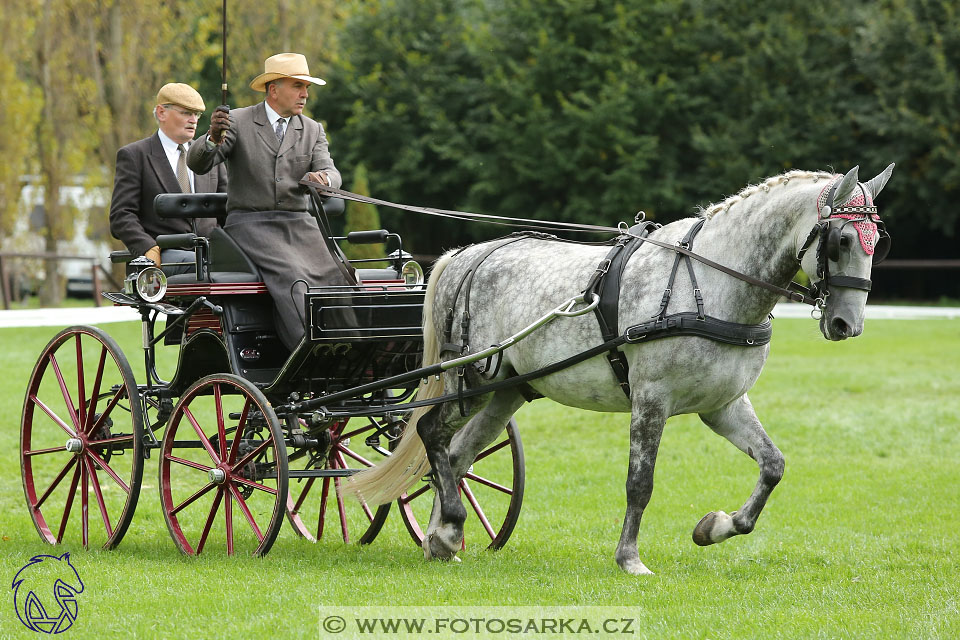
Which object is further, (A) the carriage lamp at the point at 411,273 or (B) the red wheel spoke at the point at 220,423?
(A) the carriage lamp at the point at 411,273

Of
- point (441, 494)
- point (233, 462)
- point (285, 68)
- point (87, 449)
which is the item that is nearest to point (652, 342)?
point (441, 494)

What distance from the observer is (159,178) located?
23.7 feet

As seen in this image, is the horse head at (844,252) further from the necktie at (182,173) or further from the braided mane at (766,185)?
the necktie at (182,173)

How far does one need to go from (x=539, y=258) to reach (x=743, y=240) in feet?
3.74

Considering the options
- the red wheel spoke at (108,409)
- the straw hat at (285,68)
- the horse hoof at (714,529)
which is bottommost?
the horse hoof at (714,529)

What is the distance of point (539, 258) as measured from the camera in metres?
6.31

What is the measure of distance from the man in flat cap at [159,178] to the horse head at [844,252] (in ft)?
11.5

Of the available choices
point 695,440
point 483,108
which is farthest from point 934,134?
point 695,440

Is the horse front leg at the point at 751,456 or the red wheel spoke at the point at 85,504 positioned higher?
the horse front leg at the point at 751,456

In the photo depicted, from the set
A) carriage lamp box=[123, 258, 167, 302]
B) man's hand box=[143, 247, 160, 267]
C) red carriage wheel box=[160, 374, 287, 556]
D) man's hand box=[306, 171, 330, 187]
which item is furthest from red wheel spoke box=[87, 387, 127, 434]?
man's hand box=[306, 171, 330, 187]

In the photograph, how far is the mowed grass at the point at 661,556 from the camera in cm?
495

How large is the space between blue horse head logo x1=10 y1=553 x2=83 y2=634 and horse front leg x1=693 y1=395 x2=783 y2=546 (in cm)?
283

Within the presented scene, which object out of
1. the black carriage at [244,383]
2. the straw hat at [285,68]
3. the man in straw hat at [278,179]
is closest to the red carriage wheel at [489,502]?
the black carriage at [244,383]

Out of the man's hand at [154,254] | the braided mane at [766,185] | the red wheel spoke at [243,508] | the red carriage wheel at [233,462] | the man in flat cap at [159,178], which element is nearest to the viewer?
the braided mane at [766,185]
